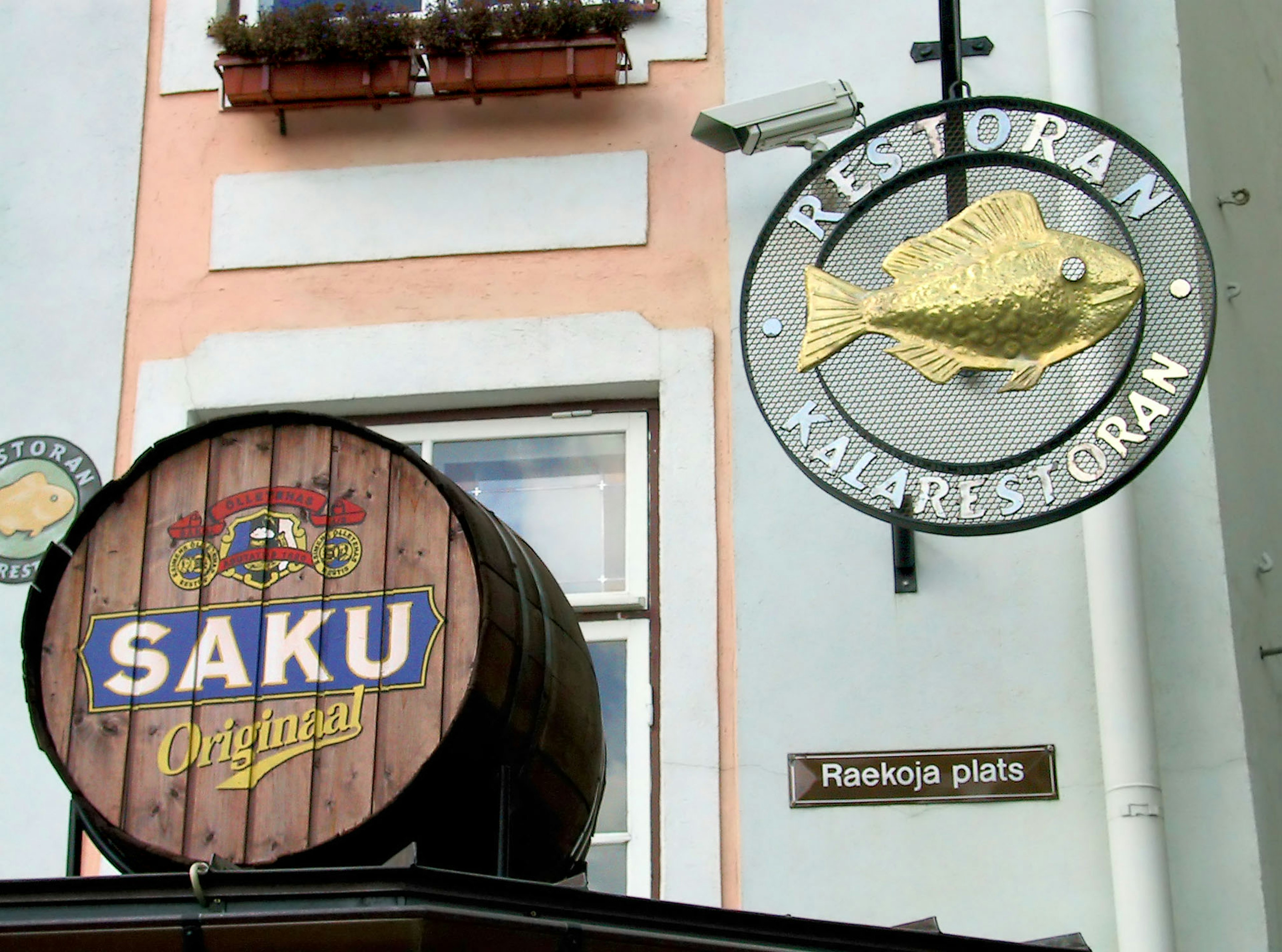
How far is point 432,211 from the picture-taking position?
20.0ft

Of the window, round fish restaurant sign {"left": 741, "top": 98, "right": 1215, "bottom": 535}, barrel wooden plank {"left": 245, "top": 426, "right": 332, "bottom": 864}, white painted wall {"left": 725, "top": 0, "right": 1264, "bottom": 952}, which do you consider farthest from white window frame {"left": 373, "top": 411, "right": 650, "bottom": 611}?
barrel wooden plank {"left": 245, "top": 426, "right": 332, "bottom": 864}

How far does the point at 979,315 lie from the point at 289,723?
1.96m

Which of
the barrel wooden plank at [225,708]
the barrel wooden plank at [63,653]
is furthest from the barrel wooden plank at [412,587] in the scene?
the barrel wooden plank at [63,653]

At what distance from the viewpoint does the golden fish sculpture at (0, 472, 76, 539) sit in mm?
5906

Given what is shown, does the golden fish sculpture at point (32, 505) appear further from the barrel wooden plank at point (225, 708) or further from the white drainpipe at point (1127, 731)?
the white drainpipe at point (1127, 731)

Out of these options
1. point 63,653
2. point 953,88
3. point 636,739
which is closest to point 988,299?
point 953,88

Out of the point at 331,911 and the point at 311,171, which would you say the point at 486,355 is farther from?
the point at 331,911

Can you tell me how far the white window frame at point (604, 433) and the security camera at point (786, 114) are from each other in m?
0.83

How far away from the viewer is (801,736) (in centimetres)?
533

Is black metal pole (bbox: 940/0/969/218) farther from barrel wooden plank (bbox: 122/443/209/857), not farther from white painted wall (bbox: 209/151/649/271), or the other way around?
barrel wooden plank (bbox: 122/443/209/857)

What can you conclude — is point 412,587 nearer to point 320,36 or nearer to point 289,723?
point 289,723

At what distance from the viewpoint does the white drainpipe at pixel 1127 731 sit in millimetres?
4926

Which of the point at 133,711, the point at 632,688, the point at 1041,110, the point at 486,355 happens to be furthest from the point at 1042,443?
the point at 133,711

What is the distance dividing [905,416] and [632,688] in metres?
1.11
